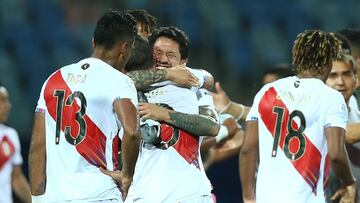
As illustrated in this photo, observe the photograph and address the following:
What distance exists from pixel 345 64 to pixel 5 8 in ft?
24.4

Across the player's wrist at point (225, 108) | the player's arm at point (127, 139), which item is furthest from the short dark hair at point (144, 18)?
the player's wrist at point (225, 108)

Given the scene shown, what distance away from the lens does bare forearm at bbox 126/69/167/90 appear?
19.2 feet

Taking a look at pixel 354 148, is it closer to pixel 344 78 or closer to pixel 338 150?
pixel 344 78

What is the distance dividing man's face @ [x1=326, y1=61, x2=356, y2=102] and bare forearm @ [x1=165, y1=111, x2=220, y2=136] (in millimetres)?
1317

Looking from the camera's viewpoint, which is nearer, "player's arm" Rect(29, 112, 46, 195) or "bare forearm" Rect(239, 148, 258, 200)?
"player's arm" Rect(29, 112, 46, 195)

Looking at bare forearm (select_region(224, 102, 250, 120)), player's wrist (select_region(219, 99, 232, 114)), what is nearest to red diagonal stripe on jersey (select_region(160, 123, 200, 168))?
player's wrist (select_region(219, 99, 232, 114))

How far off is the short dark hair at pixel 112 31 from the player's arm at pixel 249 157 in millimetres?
970

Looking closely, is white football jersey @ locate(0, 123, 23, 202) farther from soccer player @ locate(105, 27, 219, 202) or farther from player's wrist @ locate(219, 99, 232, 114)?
soccer player @ locate(105, 27, 219, 202)

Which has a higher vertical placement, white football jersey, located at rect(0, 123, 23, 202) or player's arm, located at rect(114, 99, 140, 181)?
player's arm, located at rect(114, 99, 140, 181)

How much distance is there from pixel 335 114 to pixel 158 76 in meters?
1.07

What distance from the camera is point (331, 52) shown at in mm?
5840

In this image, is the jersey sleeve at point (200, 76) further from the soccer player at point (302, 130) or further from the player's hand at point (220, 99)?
the player's hand at point (220, 99)

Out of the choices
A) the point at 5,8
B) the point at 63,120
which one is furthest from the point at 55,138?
the point at 5,8

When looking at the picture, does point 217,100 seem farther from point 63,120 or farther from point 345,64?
point 63,120
